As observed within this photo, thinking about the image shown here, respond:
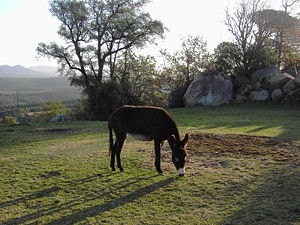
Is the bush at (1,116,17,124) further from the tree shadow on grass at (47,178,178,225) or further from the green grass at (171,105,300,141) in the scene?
the tree shadow on grass at (47,178,178,225)

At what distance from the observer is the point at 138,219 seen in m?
4.40

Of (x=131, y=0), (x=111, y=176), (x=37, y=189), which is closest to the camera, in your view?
(x=37, y=189)

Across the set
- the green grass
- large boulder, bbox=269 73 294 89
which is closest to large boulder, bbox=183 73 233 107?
the green grass

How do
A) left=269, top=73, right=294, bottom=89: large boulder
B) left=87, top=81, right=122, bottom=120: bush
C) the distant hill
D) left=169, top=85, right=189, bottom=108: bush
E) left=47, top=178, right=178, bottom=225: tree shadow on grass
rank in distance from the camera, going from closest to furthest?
left=47, top=178, right=178, bottom=225: tree shadow on grass
left=269, top=73, right=294, bottom=89: large boulder
left=87, top=81, right=122, bottom=120: bush
left=169, top=85, right=189, bottom=108: bush
the distant hill

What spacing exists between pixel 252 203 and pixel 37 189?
441 cm

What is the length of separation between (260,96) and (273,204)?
18292 millimetres

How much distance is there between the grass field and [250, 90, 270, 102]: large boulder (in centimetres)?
1154

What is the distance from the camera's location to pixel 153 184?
5953 mm

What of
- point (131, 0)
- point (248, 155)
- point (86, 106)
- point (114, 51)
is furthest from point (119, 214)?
point (131, 0)

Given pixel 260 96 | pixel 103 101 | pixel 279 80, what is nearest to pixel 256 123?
pixel 260 96

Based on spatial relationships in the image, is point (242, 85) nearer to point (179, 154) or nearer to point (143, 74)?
point (143, 74)

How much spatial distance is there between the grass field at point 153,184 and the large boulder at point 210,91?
1242 centimetres

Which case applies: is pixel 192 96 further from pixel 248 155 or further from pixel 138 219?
pixel 138 219

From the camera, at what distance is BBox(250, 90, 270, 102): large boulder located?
21234 mm
